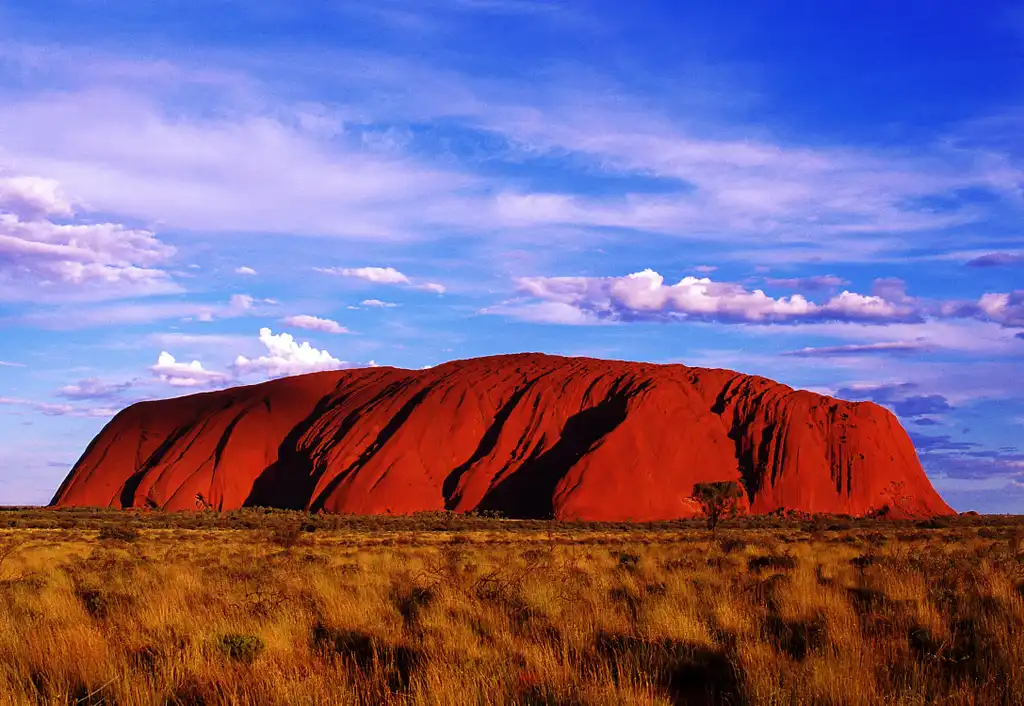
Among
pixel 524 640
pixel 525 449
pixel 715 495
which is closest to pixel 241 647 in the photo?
pixel 524 640

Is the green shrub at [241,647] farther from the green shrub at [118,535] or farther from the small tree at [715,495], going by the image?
the small tree at [715,495]

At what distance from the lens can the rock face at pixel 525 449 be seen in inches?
2808

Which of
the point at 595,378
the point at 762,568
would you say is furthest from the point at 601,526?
the point at 762,568

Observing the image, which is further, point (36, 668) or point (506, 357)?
point (506, 357)

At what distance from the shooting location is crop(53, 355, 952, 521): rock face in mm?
71312

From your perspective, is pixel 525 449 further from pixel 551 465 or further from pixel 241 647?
pixel 241 647

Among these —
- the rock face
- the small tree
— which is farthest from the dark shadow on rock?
the small tree

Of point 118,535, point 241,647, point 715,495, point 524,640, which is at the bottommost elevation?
point 118,535

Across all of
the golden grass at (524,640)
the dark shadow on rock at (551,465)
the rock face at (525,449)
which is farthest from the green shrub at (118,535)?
the dark shadow on rock at (551,465)

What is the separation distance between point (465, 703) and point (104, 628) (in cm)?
532

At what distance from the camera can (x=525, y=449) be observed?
76.4 meters

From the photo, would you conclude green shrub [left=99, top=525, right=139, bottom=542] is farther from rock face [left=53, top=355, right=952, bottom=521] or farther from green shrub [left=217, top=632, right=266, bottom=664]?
rock face [left=53, top=355, right=952, bottom=521]

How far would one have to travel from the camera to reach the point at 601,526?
55.9 m

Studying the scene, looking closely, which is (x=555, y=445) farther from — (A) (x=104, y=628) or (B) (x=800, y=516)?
(A) (x=104, y=628)
